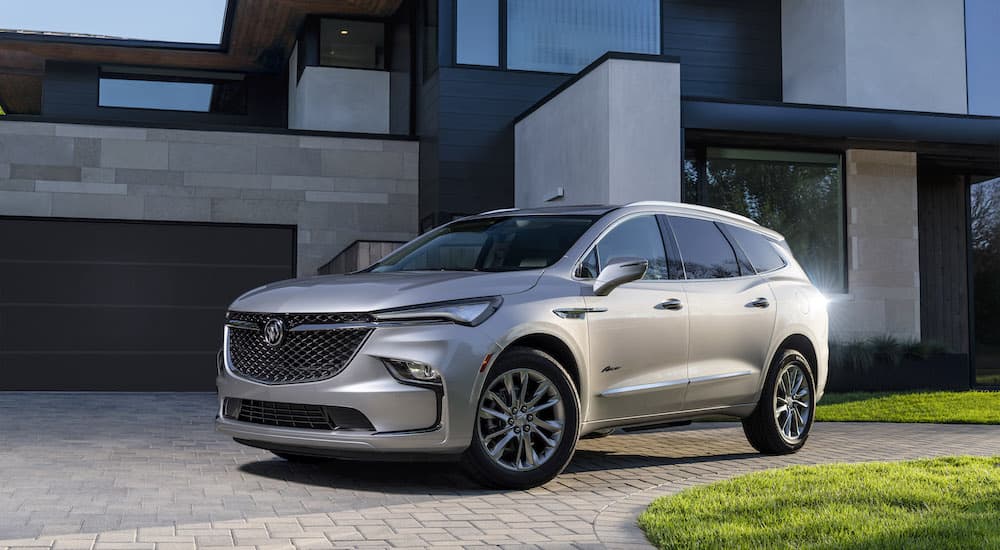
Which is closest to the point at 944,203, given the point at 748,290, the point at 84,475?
the point at 748,290

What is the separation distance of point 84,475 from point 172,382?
10193mm

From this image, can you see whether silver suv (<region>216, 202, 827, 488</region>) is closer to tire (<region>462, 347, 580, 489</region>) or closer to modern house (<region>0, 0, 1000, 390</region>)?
tire (<region>462, 347, 580, 489</region>)

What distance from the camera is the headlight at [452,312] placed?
21.0 ft

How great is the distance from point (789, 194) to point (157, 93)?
510 inches

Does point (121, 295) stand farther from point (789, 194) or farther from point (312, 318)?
point (312, 318)

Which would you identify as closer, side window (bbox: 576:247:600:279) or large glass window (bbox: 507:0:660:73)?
side window (bbox: 576:247:600:279)

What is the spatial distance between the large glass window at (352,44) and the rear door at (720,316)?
1261 centimetres

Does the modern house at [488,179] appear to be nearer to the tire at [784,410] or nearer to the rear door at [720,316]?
the tire at [784,410]

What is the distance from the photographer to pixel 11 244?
54.7 feet

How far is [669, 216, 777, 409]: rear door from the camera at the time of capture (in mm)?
7883

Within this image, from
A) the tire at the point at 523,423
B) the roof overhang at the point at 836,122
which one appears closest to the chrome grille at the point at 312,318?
the tire at the point at 523,423

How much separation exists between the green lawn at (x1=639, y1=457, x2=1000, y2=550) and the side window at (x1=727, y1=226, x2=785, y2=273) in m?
2.10

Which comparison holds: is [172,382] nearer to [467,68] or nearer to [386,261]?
[467,68]

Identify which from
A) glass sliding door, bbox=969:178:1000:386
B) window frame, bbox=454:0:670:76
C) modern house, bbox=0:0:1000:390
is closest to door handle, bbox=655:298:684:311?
modern house, bbox=0:0:1000:390
